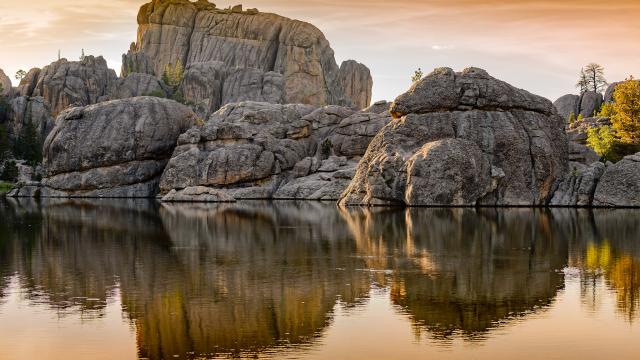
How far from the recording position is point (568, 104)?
17675 centimetres

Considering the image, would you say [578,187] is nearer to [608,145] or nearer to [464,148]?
[464,148]

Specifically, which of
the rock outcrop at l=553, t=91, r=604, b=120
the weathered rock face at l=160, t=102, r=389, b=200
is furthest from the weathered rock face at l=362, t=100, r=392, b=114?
the rock outcrop at l=553, t=91, r=604, b=120

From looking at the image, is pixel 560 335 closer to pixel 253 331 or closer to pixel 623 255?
pixel 253 331

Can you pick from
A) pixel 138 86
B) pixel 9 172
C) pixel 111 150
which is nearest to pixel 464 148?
pixel 111 150

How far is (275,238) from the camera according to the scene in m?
51.1

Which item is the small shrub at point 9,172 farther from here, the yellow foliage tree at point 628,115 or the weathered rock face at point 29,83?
the yellow foliage tree at point 628,115

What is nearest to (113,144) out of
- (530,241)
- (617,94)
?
(617,94)

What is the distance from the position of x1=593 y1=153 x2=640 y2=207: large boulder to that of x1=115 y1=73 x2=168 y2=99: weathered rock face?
116m

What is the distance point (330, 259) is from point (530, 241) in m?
14.3

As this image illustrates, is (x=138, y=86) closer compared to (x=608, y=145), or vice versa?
(x=608, y=145)

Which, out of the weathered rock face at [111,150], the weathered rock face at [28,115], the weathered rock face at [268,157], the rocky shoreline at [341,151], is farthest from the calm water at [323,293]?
the weathered rock face at [28,115]

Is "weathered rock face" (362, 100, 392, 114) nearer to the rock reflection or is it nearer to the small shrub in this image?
the small shrub

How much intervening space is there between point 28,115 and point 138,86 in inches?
1341

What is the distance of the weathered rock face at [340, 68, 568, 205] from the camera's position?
85.5 meters
